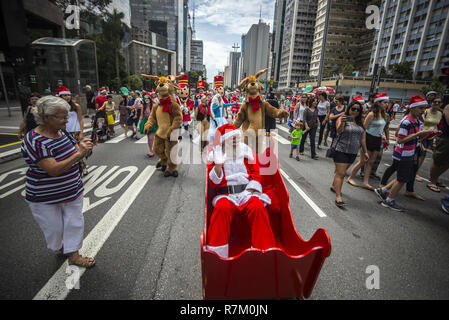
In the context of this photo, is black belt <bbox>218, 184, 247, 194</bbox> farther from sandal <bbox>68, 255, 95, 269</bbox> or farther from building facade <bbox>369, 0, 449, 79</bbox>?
building facade <bbox>369, 0, 449, 79</bbox>

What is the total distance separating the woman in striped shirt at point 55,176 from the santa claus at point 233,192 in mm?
1382

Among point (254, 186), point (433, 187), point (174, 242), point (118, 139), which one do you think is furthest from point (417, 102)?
point (118, 139)

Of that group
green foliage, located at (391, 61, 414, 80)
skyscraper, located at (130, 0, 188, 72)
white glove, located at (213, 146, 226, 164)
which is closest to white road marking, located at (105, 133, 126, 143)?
white glove, located at (213, 146, 226, 164)

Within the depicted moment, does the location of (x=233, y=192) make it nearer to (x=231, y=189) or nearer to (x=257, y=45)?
(x=231, y=189)

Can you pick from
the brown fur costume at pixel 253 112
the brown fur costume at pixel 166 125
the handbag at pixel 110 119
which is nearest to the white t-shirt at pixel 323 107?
the brown fur costume at pixel 253 112

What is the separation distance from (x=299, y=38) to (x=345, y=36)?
686 inches

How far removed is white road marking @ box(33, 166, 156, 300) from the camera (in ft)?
7.07

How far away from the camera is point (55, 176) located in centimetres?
206

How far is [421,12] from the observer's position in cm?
5219

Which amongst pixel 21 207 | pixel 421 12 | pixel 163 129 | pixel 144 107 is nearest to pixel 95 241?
pixel 21 207

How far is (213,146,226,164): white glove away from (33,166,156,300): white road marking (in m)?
1.86

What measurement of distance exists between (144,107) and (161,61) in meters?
97.3

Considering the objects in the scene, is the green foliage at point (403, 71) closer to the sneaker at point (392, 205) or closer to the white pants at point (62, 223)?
the sneaker at point (392, 205)
